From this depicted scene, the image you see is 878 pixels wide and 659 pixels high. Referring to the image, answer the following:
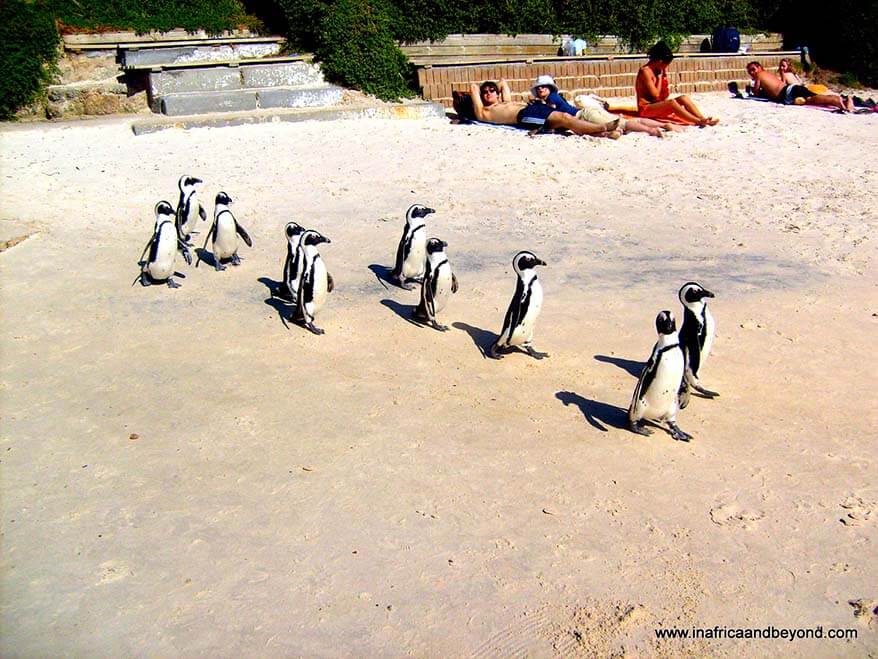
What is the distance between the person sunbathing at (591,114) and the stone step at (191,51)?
387cm

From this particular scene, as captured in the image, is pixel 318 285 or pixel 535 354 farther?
pixel 318 285

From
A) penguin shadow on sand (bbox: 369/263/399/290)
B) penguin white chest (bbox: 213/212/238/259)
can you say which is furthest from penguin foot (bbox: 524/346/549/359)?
penguin white chest (bbox: 213/212/238/259)

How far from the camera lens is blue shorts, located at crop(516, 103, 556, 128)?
→ 10.8 meters

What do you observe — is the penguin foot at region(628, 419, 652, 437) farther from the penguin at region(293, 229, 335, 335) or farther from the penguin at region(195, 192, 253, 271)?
the penguin at region(195, 192, 253, 271)

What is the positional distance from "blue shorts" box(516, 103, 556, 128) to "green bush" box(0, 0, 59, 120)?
6060 millimetres

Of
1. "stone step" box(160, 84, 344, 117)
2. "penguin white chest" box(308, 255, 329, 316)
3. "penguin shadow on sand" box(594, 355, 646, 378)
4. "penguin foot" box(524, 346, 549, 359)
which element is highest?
"stone step" box(160, 84, 344, 117)

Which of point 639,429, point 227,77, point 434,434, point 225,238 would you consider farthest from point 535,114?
point 434,434

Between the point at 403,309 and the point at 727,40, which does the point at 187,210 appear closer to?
the point at 403,309

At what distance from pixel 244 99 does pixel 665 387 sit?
7.88 m

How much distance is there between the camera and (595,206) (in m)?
8.43

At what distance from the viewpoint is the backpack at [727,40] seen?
15523 mm

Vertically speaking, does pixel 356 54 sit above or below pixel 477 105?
above

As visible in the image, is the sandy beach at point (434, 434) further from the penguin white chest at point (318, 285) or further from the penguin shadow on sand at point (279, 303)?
the penguin white chest at point (318, 285)

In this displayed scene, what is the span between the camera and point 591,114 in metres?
10.8
